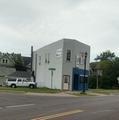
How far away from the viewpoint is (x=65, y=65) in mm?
65312

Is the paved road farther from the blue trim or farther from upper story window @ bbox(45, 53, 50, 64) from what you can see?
upper story window @ bbox(45, 53, 50, 64)

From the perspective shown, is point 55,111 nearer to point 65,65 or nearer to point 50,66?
point 65,65

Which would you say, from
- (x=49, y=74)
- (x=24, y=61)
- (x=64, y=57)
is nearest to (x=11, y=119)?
(x=64, y=57)

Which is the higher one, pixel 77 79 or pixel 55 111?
pixel 77 79

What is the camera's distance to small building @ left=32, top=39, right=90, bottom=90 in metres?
65.3

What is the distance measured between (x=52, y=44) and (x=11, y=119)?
180 ft

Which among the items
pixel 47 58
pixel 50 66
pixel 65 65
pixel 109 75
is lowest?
pixel 109 75

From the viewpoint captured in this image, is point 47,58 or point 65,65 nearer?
point 65,65

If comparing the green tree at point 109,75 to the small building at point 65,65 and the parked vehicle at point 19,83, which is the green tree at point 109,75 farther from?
the small building at point 65,65

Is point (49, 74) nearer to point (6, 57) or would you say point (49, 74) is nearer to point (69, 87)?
point (69, 87)

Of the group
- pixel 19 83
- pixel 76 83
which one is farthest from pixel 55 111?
pixel 19 83

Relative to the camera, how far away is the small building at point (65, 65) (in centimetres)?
6531

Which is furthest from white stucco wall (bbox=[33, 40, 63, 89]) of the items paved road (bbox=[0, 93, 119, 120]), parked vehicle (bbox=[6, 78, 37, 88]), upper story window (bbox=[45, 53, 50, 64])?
paved road (bbox=[0, 93, 119, 120])

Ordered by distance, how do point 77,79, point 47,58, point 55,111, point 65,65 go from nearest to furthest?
point 55,111
point 65,65
point 77,79
point 47,58
